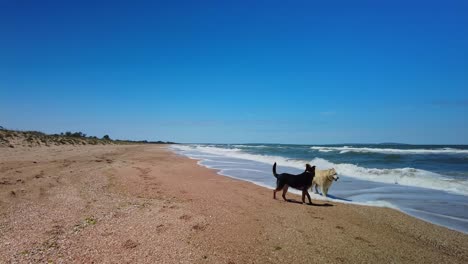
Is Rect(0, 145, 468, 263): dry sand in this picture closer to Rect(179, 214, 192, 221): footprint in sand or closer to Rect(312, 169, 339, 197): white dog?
Rect(179, 214, 192, 221): footprint in sand

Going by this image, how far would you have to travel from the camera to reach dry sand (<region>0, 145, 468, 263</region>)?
4.50 meters

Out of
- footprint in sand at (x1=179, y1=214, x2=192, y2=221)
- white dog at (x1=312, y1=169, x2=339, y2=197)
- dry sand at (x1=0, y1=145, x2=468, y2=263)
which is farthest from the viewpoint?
white dog at (x1=312, y1=169, x2=339, y2=197)

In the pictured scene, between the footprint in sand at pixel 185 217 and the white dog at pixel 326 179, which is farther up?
the white dog at pixel 326 179

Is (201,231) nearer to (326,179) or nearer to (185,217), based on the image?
(185,217)

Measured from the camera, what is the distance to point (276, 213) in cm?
717

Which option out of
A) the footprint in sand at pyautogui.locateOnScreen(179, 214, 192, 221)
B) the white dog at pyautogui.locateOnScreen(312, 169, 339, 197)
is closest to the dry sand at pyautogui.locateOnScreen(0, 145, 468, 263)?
the footprint in sand at pyautogui.locateOnScreen(179, 214, 192, 221)

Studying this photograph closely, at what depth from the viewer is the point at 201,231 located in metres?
5.55

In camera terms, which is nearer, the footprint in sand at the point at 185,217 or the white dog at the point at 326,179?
the footprint in sand at the point at 185,217

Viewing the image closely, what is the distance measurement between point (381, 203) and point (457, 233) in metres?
2.86

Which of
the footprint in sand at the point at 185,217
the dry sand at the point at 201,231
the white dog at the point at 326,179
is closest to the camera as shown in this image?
the dry sand at the point at 201,231

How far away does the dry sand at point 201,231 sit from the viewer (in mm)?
4504

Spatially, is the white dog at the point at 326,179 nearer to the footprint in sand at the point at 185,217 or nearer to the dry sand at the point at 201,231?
the dry sand at the point at 201,231

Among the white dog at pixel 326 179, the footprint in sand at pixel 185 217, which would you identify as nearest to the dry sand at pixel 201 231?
the footprint in sand at pixel 185 217

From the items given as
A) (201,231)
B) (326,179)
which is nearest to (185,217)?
(201,231)
